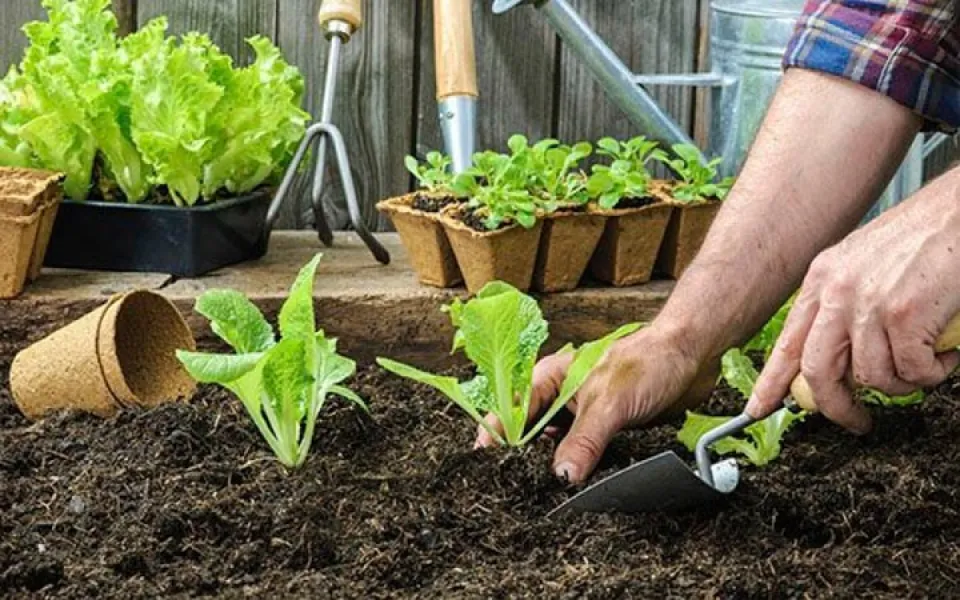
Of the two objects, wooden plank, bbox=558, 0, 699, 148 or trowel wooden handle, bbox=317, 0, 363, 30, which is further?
wooden plank, bbox=558, 0, 699, 148

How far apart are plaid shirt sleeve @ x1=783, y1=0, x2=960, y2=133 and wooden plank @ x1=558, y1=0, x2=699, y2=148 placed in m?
1.23

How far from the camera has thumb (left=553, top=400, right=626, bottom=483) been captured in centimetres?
194

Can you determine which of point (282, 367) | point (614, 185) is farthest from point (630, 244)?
point (282, 367)

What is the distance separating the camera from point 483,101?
3322 millimetres

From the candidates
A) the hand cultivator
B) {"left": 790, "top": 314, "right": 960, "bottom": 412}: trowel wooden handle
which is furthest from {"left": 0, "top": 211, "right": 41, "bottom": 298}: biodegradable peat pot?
{"left": 790, "top": 314, "right": 960, "bottom": 412}: trowel wooden handle

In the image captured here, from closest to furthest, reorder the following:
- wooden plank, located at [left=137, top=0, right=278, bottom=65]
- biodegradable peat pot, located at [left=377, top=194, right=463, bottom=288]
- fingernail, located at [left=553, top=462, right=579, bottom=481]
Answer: fingernail, located at [left=553, top=462, right=579, bottom=481] < biodegradable peat pot, located at [left=377, top=194, right=463, bottom=288] < wooden plank, located at [left=137, top=0, right=278, bottom=65]

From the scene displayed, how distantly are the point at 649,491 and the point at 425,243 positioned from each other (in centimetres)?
87

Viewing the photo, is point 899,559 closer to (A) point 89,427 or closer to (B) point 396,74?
(A) point 89,427

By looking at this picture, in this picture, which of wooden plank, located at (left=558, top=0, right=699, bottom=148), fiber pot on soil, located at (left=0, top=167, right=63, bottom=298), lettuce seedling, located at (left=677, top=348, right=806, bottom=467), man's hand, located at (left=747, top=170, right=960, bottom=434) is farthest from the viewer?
wooden plank, located at (left=558, top=0, right=699, bottom=148)

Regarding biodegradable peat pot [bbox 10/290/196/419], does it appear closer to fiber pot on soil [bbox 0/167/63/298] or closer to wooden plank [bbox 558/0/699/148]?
fiber pot on soil [bbox 0/167/63/298]

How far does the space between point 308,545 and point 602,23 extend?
179 cm

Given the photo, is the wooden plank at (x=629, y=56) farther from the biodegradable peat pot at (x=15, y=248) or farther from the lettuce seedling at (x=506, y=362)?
the lettuce seedling at (x=506, y=362)

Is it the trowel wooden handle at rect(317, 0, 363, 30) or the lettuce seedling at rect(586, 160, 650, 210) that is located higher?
the trowel wooden handle at rect(317, 0, 363, 30)

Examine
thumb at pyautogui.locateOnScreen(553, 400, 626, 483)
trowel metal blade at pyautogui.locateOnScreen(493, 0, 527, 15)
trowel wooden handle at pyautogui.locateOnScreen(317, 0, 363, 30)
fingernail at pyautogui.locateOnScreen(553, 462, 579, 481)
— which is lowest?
fingernail at pyautogui.locateOnScreen(553, 462, 579, 481)
